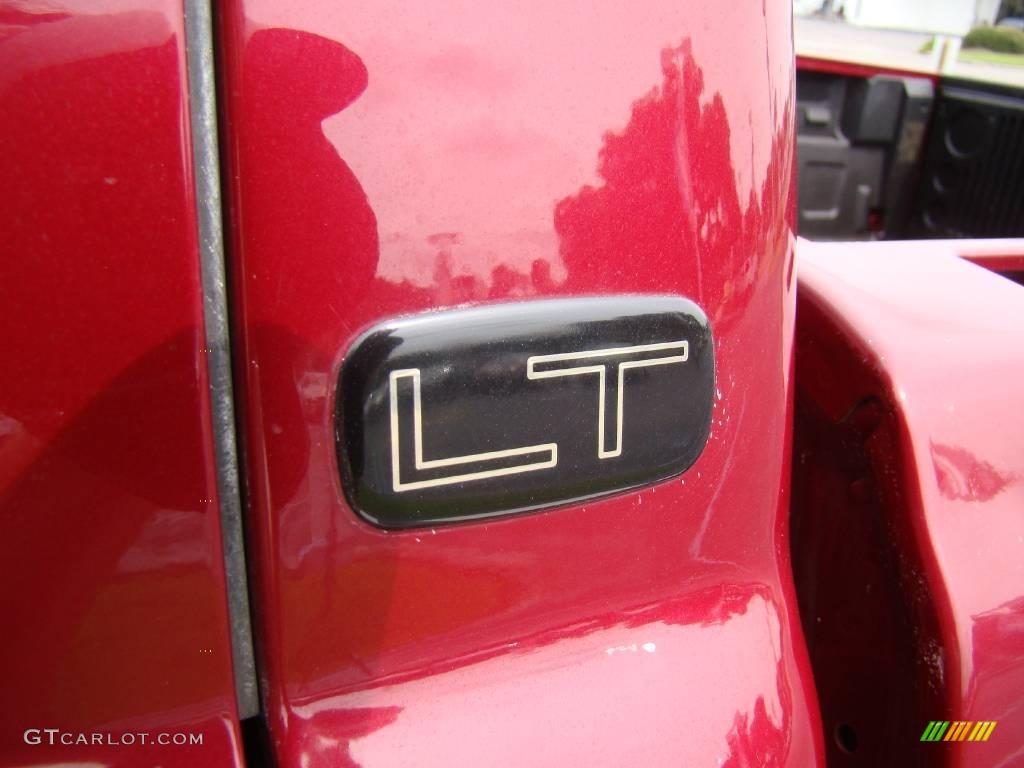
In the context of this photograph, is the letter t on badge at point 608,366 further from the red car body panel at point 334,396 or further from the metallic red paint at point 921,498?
the metallic red paint at point 921,498

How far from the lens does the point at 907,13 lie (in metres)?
5.87

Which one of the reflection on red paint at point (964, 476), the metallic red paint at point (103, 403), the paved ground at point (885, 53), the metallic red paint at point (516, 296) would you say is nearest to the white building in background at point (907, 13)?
the paved ground at point (885, 53)

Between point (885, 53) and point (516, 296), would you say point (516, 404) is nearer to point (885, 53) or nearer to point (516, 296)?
point (516, 296)

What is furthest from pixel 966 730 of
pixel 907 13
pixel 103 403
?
pixel 907 13

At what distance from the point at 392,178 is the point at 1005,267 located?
3.08 feet

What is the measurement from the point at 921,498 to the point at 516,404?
41 centimetres

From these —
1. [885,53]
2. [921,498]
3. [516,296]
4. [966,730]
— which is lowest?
[966,730]

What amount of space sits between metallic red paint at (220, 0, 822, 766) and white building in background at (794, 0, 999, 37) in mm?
4100

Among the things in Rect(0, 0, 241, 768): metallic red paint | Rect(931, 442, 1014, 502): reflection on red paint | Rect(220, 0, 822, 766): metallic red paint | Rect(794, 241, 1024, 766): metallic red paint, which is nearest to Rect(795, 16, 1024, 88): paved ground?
Rect(794, 241, 1024, 766): metallic red paint

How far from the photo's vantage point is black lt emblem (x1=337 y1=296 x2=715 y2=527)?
516 millimetres

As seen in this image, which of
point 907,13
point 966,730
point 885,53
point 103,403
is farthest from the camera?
point 907,13

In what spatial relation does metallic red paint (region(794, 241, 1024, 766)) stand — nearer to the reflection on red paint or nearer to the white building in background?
the reflection on red paint

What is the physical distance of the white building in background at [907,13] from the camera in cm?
446

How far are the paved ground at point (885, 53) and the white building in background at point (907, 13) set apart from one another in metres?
0.49
